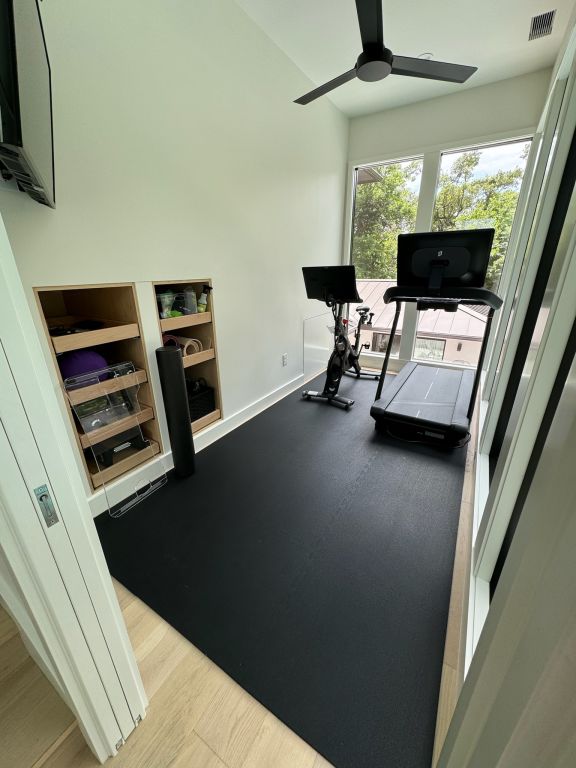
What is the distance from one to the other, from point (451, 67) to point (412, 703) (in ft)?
10.8

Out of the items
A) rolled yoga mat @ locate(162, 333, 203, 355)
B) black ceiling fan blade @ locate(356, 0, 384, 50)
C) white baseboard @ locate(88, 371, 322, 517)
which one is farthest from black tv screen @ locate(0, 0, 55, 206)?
white baseboard @ locate(88, 371, 322, 517)

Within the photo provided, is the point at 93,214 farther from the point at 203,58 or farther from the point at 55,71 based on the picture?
the point at 203,58

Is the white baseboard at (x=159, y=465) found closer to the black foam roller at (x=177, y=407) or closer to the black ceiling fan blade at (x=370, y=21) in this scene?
the black foam roller at (x=177, y=407)

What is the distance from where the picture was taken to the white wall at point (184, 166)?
1.55m

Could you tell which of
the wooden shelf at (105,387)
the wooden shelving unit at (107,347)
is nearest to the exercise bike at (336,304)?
the wooden shelving unit at (107,347)

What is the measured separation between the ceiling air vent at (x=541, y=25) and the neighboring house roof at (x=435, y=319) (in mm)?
2342

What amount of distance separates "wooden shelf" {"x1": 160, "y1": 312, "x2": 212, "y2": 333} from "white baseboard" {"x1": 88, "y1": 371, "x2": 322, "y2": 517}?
3.06 feet

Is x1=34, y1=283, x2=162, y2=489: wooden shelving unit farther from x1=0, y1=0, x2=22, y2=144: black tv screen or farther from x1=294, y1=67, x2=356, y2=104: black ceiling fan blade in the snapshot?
x1=294, y1=67, x2=356, y2=104: black ceiling fan blade

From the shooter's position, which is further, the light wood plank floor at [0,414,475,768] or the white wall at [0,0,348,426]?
the white wall at [0,0,348,426]

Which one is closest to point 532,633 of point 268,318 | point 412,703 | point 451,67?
Result: point 412,703

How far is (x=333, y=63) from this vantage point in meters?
2.94

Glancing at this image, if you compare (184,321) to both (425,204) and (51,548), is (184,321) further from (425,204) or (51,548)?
(425,204)

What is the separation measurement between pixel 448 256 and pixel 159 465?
280 centimetres

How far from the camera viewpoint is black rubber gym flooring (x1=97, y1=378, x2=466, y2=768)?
1.13 meters
